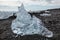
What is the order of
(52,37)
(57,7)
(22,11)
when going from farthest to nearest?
(57,7)
(22,11)
(52,37)

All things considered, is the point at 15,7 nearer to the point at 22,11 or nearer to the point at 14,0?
the point at 14,0

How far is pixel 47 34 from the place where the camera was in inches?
45.8

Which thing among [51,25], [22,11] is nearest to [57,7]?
[51,25]

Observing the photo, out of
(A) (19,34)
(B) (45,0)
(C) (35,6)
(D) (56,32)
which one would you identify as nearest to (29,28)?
(A) (19,34)

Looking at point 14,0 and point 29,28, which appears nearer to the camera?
A: point 29,28

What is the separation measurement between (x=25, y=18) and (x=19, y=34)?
0.58 ft

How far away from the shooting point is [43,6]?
2.11 m

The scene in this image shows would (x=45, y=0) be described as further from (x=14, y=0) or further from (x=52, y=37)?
(x=52, y=37)

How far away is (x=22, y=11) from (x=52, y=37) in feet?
1.25

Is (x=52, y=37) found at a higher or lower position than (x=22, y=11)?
lower

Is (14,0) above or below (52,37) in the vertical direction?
above

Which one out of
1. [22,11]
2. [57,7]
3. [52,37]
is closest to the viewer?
[52,37]

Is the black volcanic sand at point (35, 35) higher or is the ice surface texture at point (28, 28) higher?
the ice surface texture at point (28, 28)

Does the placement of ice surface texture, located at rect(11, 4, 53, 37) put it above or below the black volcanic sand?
above
